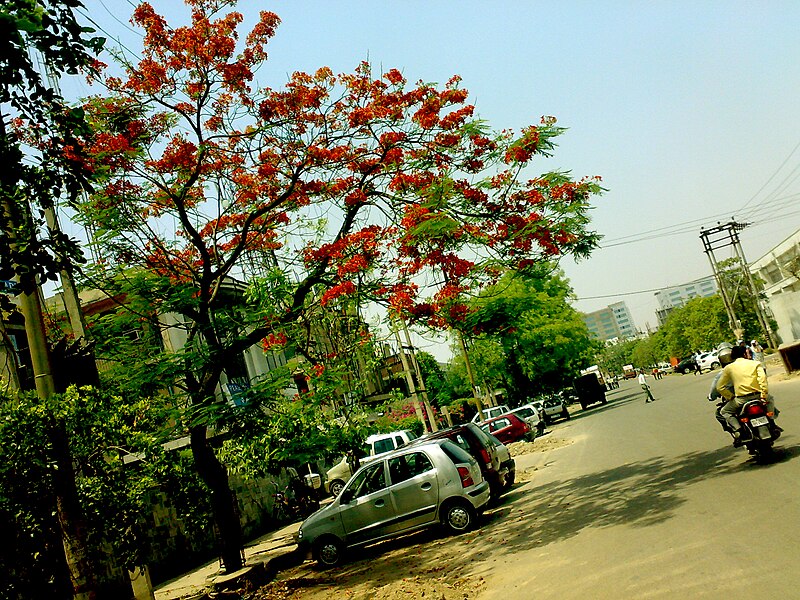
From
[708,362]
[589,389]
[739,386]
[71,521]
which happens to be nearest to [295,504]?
[71,521]

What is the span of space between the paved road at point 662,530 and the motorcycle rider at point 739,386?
75 cm

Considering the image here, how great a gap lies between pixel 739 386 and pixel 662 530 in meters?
2.96

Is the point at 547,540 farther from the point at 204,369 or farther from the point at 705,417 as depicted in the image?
the point at 705,417

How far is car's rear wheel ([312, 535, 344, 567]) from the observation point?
476 inches

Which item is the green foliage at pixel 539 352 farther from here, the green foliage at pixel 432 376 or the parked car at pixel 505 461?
the parked car at pixel 505 461

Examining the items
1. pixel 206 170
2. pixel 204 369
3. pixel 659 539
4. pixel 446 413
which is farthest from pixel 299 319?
pixel 446 413

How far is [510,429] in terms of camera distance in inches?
1081

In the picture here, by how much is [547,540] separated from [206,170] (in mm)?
8883

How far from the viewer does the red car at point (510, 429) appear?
27297 millimetres

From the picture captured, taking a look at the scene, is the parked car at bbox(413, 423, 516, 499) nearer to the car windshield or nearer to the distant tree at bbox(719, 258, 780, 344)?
the car windshield

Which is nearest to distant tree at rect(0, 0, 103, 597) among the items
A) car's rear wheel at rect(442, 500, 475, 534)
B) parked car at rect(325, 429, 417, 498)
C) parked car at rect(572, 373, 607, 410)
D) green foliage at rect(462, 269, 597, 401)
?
car's rear wheel at rect(442, 500, 475, 534)

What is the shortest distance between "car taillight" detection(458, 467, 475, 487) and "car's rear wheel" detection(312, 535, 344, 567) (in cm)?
244

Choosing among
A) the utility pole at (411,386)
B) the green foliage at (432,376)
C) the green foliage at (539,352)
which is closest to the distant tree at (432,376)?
the green foliage at (432,376)

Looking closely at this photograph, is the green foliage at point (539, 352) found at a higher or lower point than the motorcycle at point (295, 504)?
higher
